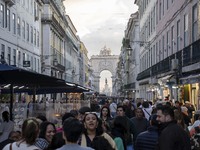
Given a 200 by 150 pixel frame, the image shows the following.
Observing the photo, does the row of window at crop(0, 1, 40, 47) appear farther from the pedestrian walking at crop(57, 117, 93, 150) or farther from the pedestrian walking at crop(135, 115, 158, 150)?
the pedestrian walking at crop(57, 117, 93, 150)

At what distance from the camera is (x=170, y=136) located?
248 inches

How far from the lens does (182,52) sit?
23.8 metres

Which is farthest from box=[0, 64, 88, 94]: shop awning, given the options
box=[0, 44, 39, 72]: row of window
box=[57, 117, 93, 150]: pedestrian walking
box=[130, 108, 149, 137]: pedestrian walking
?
box=[0, 44, 39, 72]: row of window

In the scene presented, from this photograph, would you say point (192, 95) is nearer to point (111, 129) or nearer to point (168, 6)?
point (168, 6)

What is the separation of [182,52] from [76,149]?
19.4 metres

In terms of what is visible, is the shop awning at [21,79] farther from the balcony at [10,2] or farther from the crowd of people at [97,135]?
the balcony at [10,2]

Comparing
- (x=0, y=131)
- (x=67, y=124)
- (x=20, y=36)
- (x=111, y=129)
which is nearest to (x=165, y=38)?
(x=20, y=36)

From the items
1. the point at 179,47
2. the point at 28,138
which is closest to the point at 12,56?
the point at 179,47

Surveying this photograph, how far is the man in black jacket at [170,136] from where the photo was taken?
20.6 ft

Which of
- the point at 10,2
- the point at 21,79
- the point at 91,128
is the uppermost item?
the point at 10,2

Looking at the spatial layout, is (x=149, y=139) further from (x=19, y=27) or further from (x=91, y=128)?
(x=19, y=27)

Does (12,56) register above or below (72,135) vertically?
above

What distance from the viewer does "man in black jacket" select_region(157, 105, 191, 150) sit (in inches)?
248

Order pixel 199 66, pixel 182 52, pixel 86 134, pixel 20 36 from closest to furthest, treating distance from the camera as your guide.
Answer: pixel 86 134 < pixel 199 66 < pixel 182 52 < pixel 20 36
